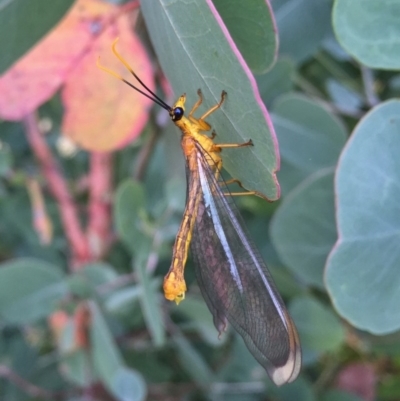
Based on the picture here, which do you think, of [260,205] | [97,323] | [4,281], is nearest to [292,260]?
[260,205]

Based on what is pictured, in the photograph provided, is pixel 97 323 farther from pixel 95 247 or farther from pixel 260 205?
pixel 260 205

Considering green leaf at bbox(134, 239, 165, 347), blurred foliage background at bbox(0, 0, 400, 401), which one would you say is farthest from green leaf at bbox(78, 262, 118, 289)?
green leaf at bbox(134, 239, 165, 347)

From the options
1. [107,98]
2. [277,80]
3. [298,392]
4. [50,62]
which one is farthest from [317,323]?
[50,62]

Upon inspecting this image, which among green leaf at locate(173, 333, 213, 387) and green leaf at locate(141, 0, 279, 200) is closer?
green leaf at locate(141, 0, 279, 200)

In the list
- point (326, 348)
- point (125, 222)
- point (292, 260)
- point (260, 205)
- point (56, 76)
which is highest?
point (56, 76)

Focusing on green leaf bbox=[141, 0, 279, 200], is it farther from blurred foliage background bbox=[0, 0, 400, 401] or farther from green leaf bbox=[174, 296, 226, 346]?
green leaf bbox=[174, 296, 226, 346]

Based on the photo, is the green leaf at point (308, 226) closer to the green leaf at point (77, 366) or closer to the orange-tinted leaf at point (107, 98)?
the orange-tinted leaf at point (107, 98)

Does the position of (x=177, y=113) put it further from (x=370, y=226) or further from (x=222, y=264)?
(x=370, y=226)
